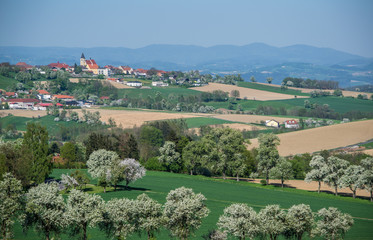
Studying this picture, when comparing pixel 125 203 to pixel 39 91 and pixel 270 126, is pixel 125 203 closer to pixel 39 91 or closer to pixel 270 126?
pixel 270 126

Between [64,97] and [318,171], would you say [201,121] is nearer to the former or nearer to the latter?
[64,97]

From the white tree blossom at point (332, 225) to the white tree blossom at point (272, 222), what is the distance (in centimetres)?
334

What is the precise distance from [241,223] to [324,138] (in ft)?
275

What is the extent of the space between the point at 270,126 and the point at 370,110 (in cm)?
4864

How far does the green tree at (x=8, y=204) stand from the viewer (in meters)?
41.3

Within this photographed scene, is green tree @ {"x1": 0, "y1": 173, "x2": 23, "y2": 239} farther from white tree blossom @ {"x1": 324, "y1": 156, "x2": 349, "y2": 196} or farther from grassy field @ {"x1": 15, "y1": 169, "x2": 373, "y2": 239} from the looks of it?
white tree blossom @ {"x1": 324, "y1": 156, "x2": 349, "y2": 196}

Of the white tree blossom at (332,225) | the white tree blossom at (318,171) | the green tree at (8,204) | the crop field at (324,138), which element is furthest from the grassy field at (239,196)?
the crop field at (324,138)

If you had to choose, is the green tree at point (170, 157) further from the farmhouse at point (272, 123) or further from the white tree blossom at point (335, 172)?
the farmhouse at point (272, 123)

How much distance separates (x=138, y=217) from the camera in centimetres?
4272

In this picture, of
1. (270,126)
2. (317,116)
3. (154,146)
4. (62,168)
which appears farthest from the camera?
(317,116)

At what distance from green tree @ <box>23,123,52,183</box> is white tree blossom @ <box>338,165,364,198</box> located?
4100cm

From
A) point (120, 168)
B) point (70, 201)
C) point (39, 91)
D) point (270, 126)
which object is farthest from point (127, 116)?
point (70, 201)

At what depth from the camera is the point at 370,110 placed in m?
176

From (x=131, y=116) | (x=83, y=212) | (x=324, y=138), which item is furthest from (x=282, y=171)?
(x=131, y=116)
